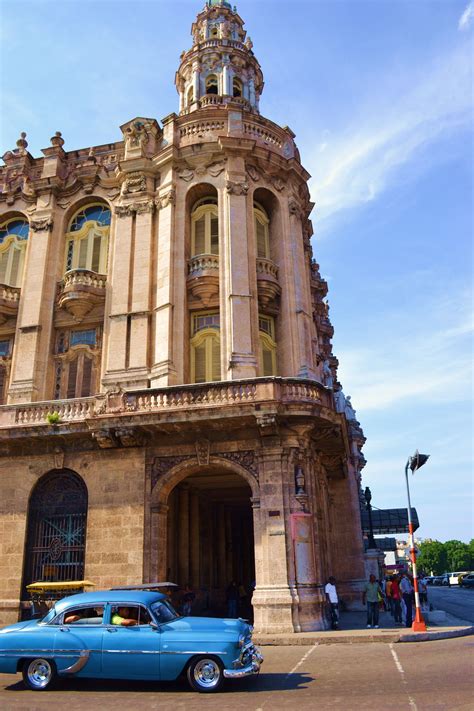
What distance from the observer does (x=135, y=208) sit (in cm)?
2458

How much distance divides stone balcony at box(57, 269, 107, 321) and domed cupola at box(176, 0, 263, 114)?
41.8ft

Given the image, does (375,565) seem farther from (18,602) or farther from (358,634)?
(18,602)

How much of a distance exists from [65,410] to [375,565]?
19626mm

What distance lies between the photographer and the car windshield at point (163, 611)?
10133 millimetres

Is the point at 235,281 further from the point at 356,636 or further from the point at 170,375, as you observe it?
the point at 356,636

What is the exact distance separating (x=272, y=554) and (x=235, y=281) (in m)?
9.86

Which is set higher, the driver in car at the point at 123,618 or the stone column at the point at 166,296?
the stone column at the point at 166,296

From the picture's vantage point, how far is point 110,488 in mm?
19203

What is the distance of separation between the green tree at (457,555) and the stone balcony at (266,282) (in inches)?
4499

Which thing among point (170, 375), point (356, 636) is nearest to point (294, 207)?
point (170, 375)

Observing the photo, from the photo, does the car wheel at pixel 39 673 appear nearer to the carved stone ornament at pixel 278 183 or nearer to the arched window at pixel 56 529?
the arched window at pixel 56 529

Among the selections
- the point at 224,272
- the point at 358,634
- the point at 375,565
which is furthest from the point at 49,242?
the point at 375,565

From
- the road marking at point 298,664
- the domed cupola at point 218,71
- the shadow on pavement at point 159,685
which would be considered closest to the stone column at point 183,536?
the road marking at point 298,664

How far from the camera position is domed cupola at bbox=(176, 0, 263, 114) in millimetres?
32000
